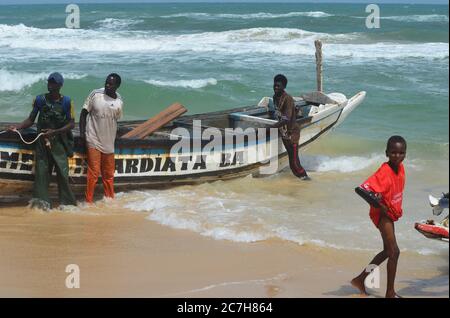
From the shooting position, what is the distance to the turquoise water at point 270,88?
326 inches

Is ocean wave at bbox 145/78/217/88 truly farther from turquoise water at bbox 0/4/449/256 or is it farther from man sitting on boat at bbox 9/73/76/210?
man sitting on boat at bbox 9/73/76/210

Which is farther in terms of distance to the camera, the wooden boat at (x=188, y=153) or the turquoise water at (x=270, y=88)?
the turquoise water at (x=270, y=88)

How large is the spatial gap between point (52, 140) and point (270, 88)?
12.4 metres

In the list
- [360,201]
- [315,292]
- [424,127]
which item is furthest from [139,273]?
[424,127]

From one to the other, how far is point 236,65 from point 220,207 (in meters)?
16.5

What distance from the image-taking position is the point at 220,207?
8.58 m

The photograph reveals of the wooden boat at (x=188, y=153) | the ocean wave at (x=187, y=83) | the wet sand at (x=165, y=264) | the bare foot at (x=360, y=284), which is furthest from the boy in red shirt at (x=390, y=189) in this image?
the ocean wave at (x=187, y=83)

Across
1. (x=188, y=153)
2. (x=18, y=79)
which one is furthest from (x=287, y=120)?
(x=18, y=79)

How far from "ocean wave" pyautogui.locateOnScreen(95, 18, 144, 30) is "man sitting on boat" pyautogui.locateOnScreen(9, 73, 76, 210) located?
3669 centimetres

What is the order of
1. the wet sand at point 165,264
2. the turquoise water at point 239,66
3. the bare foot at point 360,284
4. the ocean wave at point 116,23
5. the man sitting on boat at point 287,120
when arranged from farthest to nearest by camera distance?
1. the ocean wave at point 116,23
2. the turquoise water at point 239,66
3. the man sitting on boat at point 287,120
4. the wet sand at point 165,264
5. the bare foot at point 360,284

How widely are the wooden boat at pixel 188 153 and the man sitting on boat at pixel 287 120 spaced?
0.15m

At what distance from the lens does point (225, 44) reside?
107 ft

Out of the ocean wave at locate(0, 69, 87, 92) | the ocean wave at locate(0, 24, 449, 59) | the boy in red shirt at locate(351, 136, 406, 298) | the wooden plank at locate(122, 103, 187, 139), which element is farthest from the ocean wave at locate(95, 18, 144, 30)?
the boy in red shirt at locate(351, 136, 406, 298)

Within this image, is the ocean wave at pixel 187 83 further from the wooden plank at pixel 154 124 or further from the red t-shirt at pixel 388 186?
the red t-shirt at pixel 388 186
